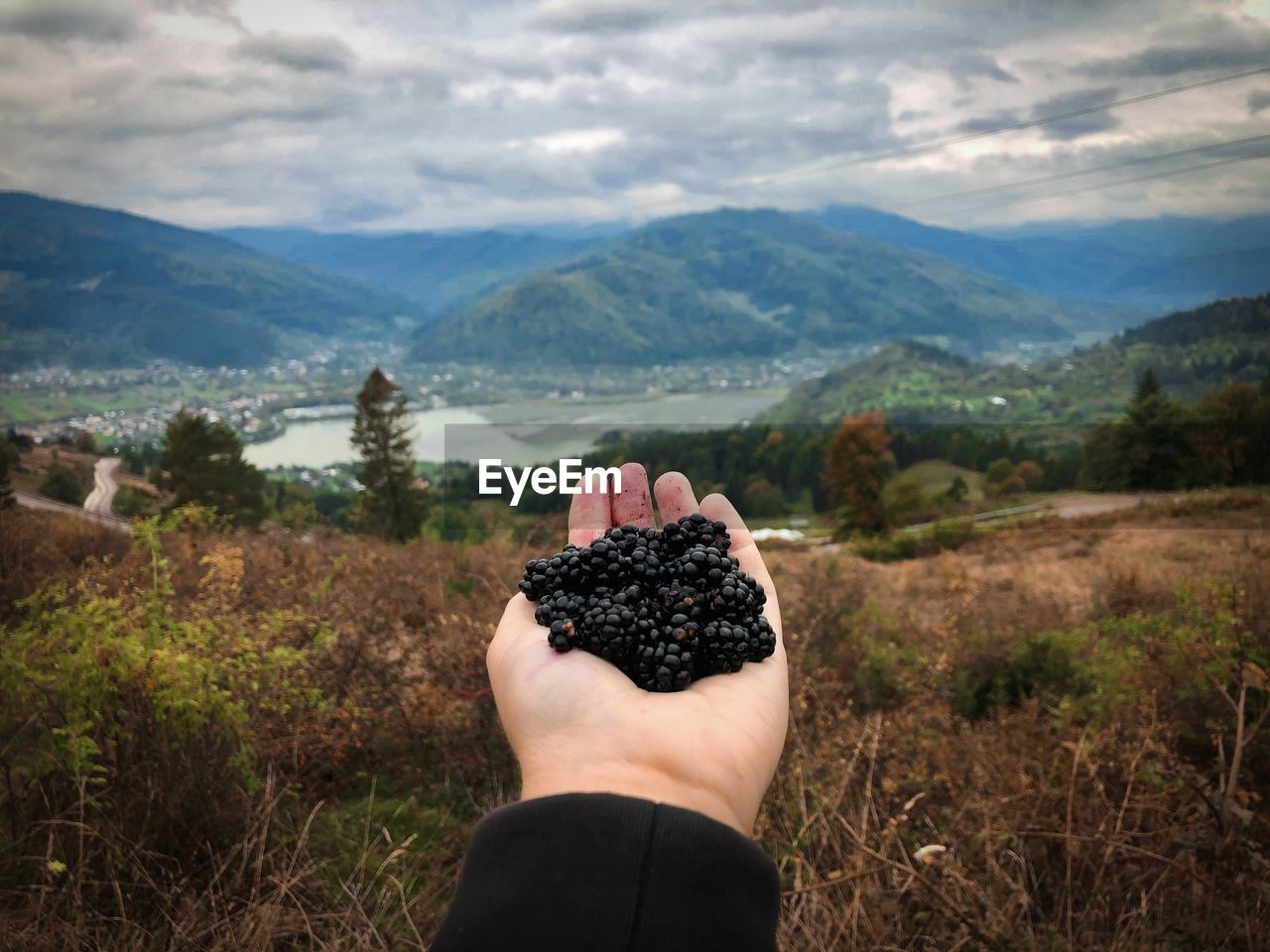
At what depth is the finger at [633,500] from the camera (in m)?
3.66

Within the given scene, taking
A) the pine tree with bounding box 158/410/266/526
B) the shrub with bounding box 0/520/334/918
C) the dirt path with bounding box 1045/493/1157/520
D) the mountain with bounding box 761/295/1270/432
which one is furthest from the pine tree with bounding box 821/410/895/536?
the shrub with bounding box 0/520/334/918

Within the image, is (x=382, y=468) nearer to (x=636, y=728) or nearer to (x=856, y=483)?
(x=856, y=483)

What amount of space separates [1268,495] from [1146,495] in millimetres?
5576

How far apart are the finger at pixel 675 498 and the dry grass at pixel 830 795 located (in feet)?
5.76

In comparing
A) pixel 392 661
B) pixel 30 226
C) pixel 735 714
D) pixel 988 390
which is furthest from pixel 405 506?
pixel 30 226

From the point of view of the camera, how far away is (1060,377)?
3280 inches

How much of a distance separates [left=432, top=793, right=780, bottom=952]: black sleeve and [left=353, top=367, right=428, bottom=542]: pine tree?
3643 centimetres

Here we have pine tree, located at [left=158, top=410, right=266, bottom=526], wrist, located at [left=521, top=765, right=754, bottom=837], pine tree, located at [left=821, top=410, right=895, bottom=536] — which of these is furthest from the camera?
pine tree, located at [left=821, top=410, right=895, bottom=536]

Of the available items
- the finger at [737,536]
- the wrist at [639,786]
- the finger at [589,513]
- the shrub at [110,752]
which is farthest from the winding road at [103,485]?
the wrist at [639,786]

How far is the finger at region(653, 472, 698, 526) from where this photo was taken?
3650 millimetres

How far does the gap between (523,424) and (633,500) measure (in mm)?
110402

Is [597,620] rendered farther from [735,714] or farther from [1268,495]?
[1268,495]

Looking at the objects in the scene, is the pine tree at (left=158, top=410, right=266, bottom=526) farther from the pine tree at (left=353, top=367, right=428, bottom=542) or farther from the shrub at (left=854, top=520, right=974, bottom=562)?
the shrub at (left=854, top=520, right=974, bottom=562)

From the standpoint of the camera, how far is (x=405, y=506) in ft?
122
